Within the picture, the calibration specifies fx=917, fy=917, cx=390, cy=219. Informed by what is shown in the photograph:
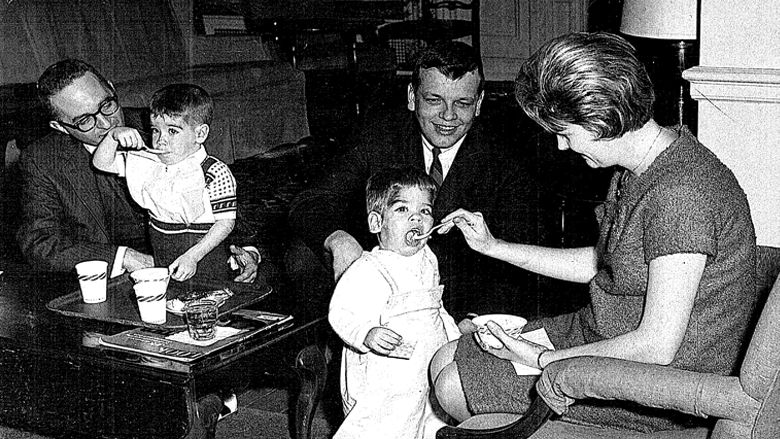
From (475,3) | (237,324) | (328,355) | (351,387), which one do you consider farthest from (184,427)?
(475,3)

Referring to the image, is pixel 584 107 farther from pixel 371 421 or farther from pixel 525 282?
pixel 525 282

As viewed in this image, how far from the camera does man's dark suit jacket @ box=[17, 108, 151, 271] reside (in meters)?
3.14

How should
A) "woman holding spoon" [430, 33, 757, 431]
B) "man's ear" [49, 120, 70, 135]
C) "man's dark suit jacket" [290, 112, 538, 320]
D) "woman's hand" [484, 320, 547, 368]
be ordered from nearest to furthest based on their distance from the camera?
1. "woman holding spoon" [430, 33, 757, 431]
2. "woman's hand" [484, 320, 547, 368]
3. "man's dark suit jacket" [290, 112, 538, 320]
4. "man's ear" [49, 120, 70, 135]

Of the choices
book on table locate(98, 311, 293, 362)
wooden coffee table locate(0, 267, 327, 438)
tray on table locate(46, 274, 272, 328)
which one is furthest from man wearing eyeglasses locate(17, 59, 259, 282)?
book on table locate(98, 311, 293, 362)

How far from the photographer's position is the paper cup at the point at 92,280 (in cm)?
249

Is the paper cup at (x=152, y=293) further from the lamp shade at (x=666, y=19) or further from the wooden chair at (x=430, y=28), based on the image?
the wooden chair at (x=430, y=28)

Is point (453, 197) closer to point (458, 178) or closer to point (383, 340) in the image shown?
point (458, 178)

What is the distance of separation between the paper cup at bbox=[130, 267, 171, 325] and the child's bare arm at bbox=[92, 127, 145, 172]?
64 centimetres

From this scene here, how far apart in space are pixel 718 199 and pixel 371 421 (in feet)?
3.60

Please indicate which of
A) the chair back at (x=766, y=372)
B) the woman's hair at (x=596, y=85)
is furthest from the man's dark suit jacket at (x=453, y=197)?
the chair back at (x=766, y=372)

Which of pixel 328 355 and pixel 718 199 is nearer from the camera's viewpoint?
pixel 718 199

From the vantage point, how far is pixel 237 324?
2.38m

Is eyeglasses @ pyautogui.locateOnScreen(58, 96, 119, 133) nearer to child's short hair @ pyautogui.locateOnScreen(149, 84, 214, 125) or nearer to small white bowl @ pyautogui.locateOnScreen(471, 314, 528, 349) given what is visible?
child's short hair @ pyautogui.locateOnScreen(149, 84, 214, 125)

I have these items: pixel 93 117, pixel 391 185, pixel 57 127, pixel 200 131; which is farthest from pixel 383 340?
pixel 57 127
